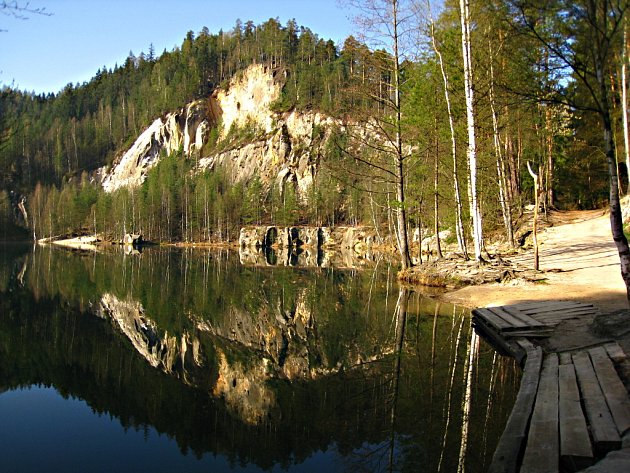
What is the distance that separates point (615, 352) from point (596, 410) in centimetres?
218

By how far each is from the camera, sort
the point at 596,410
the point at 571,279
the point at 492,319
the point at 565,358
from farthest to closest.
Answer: the point at 571,279 < the point at 492,319 < the point at 565,358 < the point at 596,410

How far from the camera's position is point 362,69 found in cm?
2066

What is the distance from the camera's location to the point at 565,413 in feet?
15.5

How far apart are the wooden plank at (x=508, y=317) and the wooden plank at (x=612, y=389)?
275 cm

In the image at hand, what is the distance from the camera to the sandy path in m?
12.8

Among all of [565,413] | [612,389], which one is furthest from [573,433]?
[612,389]

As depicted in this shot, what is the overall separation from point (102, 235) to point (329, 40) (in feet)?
247

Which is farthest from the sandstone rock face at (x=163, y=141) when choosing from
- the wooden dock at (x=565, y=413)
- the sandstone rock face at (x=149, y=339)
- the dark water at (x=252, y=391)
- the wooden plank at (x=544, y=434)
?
the wooden plank at (x=544, y=434)

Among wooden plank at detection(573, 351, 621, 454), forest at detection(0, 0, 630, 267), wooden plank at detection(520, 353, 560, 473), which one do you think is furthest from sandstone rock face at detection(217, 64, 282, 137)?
wooden plank at detection(520, 353, 560, 473)


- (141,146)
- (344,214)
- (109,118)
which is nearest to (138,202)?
(141,146)

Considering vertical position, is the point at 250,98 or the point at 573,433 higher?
the point at 250,98

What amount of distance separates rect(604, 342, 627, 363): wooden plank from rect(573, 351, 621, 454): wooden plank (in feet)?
0.95

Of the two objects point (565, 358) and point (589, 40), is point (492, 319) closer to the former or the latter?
point (565, 358)

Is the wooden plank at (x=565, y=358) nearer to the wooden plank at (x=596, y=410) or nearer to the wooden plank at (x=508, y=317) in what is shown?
the wooden plank at (x=596, y=410)
